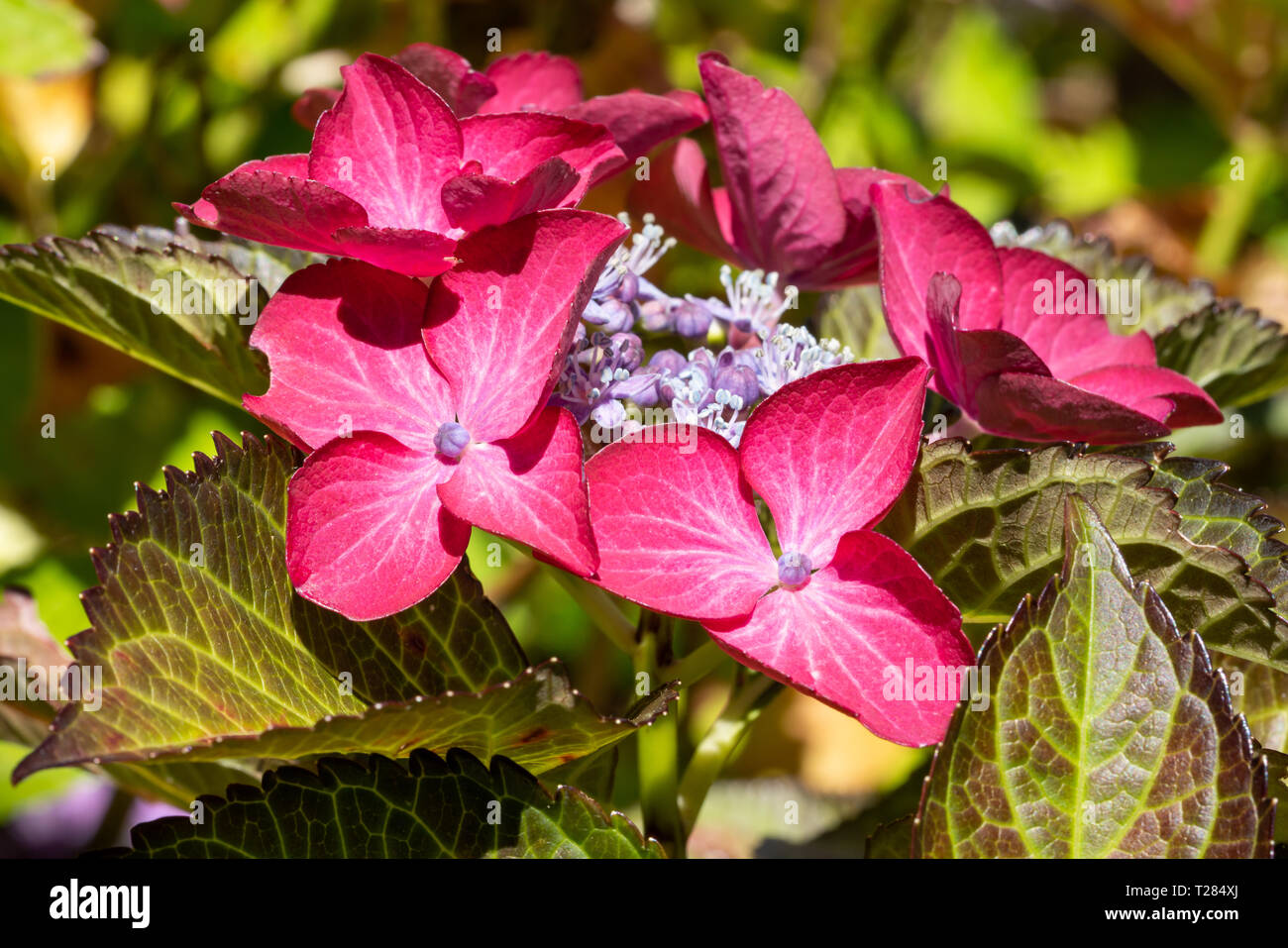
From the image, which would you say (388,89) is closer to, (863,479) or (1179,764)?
(863,479)

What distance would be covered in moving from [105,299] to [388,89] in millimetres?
274

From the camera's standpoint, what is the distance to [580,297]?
0.65 meters

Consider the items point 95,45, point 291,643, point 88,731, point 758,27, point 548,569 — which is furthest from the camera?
point 758,27

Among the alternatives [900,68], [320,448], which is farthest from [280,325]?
[900,68]

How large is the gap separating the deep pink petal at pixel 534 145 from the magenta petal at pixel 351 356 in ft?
0.32

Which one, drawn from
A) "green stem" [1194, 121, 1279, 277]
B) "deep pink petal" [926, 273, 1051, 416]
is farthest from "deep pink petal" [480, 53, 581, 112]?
"green stem" [1194, 121, 1279, 277]

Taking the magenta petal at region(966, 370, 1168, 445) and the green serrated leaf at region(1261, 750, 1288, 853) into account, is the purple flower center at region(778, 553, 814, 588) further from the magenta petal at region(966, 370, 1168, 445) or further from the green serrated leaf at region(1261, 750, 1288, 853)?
the green serrated leaf at region(1261, 750, 1288, 853)

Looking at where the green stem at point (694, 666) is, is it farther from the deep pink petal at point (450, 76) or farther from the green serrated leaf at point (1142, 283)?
the green serrated leaf at point (1142, 283)

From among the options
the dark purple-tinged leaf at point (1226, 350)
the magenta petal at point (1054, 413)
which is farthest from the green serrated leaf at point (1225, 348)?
the magenta petal at point (1054, 413)

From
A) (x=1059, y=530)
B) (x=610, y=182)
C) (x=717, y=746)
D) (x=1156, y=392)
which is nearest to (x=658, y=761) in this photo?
(x=717, y=746)

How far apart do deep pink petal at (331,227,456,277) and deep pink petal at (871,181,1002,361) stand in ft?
0.86

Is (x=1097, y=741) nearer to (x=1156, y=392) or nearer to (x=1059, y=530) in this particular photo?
(x=1059, y=530)

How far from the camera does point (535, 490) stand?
2.14 ft

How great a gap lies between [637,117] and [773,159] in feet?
0.32
